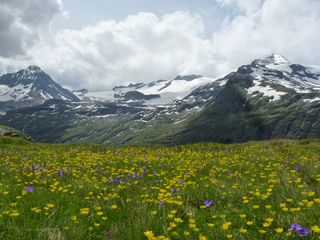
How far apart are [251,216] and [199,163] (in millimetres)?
6352

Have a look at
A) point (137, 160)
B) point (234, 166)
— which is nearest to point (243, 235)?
point (234, 166)

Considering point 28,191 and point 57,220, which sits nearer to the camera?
point 57,220

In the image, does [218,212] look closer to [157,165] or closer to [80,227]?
[80,227]

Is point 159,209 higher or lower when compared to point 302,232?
higher

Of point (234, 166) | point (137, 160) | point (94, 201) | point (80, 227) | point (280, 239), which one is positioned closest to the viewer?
point (280, 239)

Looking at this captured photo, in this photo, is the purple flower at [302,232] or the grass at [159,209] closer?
the purple flower at [302,232]

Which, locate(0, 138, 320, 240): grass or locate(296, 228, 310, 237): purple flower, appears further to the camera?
locate(0, 138, 320, 240): grass

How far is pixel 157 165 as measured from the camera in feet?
40.8

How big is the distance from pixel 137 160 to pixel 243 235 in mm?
8376

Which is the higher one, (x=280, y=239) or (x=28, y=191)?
(x=28, y=191)

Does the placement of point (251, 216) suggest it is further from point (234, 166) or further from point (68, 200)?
point (234, 166)

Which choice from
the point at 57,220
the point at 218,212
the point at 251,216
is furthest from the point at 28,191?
the point at 251,216

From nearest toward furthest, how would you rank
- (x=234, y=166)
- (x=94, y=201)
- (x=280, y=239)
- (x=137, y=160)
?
(x=280, y=239)
(x=94, y=201)
(x=234, y=166)
(x=137, y=160)

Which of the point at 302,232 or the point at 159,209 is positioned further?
the point at 159,209
